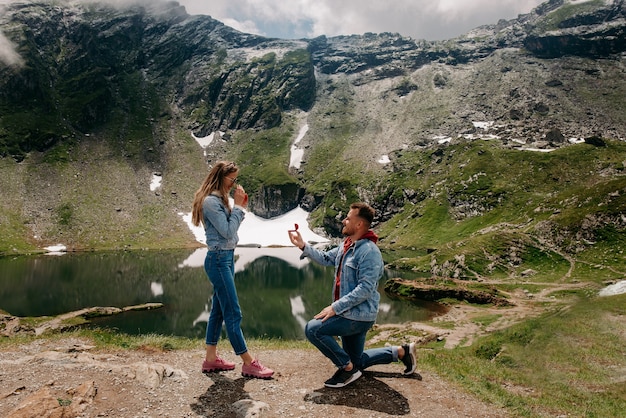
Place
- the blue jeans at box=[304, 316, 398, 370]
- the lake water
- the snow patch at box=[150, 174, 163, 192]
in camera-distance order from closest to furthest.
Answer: the blue jeans at box=[304, 316, 398, 370], the lake water, the snow patch at box=[150, 174, 163, 192]

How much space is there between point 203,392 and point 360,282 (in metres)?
4.86

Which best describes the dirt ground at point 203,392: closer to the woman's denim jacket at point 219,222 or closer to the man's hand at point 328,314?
the man's hand at point 328,314

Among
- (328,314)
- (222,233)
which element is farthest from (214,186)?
(328,314)

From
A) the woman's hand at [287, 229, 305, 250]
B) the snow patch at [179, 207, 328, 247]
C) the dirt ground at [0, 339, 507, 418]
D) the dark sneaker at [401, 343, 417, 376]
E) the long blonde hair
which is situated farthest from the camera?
the snow patch at [179, 207, 328, 247]

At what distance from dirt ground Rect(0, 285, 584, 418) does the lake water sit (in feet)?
101

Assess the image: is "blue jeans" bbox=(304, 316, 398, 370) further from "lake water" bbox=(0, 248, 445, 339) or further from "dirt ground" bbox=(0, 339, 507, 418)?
"lake water" bbox=(0, 248, 445, 339)

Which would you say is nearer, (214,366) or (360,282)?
(360,282)

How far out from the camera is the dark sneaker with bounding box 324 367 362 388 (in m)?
10.3

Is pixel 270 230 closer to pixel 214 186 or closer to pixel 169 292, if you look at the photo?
pixel 169 292

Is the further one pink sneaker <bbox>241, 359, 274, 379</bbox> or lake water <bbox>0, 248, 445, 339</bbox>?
lake water <bbox>0, 248, 445, 339</bbox>

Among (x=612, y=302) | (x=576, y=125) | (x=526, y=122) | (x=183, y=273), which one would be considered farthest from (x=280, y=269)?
(x=576, y=125)

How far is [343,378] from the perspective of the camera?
10.4 m

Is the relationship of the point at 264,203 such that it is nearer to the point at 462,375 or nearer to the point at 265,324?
the point at 265,324

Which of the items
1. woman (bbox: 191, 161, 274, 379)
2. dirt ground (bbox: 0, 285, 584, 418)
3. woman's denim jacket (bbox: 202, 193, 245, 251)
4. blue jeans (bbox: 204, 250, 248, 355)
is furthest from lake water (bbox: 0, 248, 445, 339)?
woman's denim jacket (bbox: 202, 193, 245, 251)
